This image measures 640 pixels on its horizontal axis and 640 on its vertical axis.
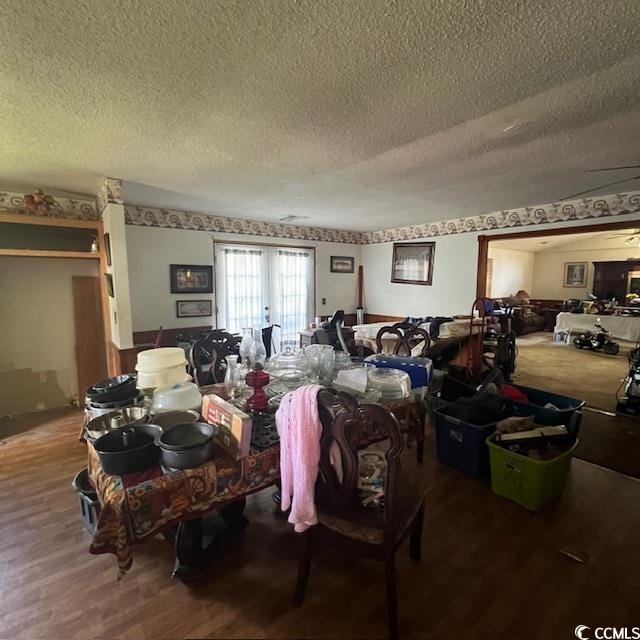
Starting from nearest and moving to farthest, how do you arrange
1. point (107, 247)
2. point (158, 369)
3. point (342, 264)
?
point (158, 369)
point (107, 247)
point (342, 264)

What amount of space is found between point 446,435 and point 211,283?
365cm

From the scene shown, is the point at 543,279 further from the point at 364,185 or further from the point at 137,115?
the point at 137,115

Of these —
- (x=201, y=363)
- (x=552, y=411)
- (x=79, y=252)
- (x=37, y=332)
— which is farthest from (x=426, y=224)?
(x=37, y=332)

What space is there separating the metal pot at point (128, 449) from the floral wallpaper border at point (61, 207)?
3060 millimetres

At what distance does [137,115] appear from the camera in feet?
6.11

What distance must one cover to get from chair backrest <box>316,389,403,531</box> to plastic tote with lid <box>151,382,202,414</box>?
0.69 metres

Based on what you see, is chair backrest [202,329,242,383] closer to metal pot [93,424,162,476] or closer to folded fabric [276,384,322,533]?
metal pot [93,424,162,476]

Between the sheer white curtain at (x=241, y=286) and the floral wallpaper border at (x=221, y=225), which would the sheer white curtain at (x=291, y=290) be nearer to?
the sheer white curtain at (x=241, y=286)

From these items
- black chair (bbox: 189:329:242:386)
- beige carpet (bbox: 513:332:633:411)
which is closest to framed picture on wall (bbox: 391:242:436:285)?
beige carpet (bbox: 513:332:633:411)

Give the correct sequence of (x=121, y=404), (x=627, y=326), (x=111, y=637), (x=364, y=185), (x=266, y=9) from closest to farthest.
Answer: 1. (x=266, y=9)
2. (x=111, y=637)
3. (x=121, y=404)
4. (x=364, y=185)
5. (x=627, y=326)

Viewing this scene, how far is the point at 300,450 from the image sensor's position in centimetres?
124

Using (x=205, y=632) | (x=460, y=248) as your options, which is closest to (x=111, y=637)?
(x=205, y=632)

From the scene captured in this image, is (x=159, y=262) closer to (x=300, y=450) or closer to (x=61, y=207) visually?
(x=61, y=207)
